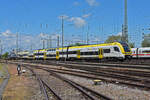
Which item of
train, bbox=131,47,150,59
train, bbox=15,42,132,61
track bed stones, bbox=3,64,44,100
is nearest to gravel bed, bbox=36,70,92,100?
track bed stones, bbox=3,64,44,100

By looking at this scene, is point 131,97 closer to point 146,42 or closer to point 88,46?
point 88,46

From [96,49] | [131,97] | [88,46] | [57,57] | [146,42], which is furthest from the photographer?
[146,42]

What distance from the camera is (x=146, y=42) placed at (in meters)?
66.7

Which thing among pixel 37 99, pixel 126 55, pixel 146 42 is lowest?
pixel 37 99

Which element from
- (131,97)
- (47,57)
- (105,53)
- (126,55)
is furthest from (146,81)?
(47,57)

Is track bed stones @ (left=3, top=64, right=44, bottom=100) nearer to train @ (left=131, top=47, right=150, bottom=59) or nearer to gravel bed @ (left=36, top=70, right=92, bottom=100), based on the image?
gravel bed @ (left=36, top=70, right=92, bottom=100)

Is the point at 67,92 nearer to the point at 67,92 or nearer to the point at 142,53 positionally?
the point at 67,92

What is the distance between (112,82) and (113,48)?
1856 centimetres

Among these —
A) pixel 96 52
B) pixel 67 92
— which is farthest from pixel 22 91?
pixel 96 52

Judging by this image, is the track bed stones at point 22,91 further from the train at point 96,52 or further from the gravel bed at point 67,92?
the train at point 96,52

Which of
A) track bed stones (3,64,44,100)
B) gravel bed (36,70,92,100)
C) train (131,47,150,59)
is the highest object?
train (131,47,150,59)

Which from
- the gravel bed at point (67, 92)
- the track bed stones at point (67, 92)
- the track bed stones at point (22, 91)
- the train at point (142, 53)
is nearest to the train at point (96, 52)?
the train at point (142, 53)

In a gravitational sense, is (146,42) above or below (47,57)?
above

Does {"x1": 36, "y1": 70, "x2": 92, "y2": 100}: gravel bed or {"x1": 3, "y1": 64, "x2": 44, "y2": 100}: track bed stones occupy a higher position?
{"x1": 36, "y1": 70, "x2": 92, "y2": 100}: gravel bed
